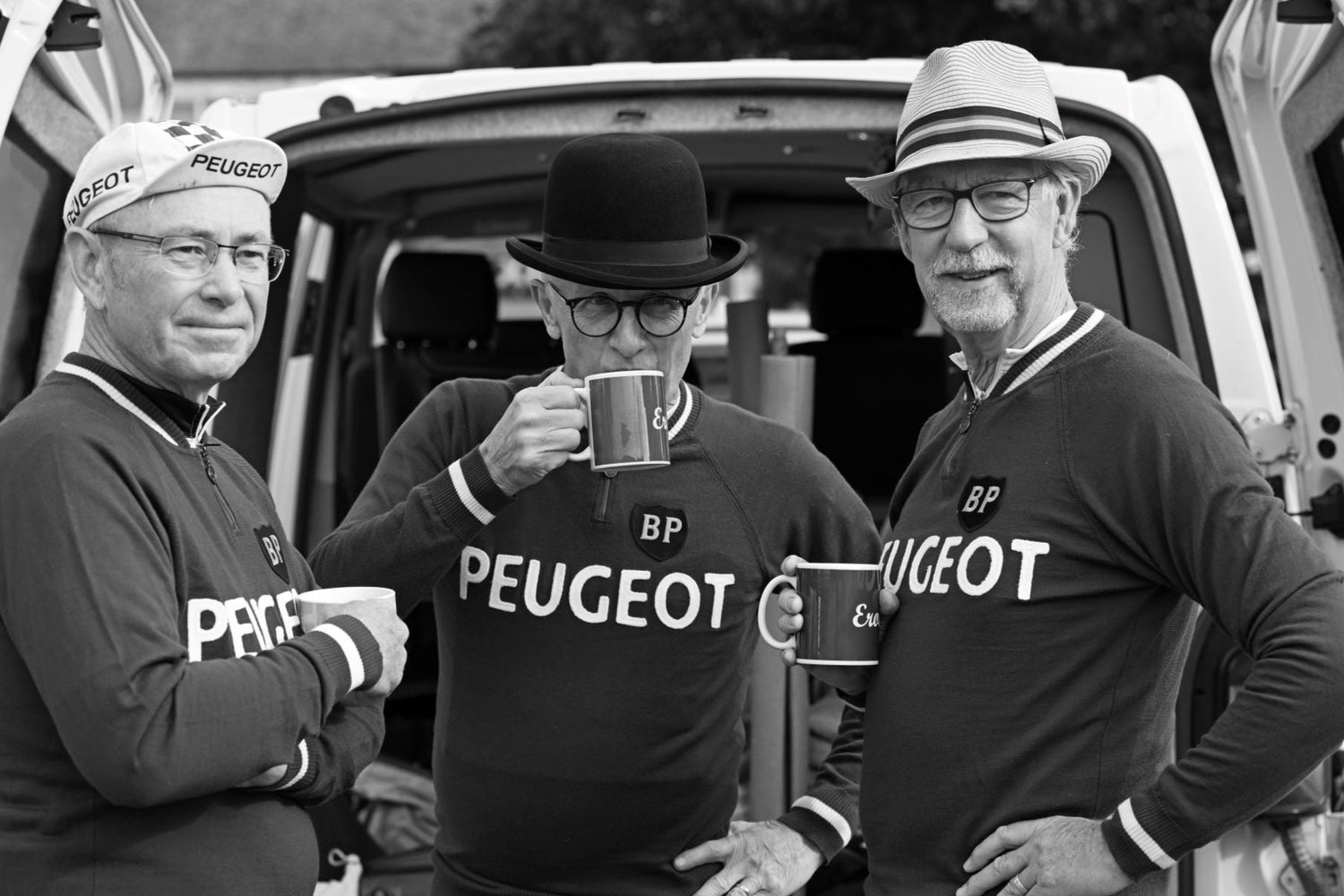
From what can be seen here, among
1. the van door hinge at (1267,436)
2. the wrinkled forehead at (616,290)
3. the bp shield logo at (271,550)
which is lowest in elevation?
the bp shield logo at (271,550)

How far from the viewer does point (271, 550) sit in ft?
7.18

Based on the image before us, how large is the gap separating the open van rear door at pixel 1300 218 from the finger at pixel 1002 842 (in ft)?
3.08

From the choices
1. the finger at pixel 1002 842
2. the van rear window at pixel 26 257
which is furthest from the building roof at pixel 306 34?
the finger at pixel 1002 842

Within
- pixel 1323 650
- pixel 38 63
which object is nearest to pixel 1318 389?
pixel 1323 650

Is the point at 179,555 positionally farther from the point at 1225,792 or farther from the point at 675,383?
the point at 1225,792

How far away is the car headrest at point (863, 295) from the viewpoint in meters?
4.55

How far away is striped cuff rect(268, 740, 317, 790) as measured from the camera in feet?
6.64

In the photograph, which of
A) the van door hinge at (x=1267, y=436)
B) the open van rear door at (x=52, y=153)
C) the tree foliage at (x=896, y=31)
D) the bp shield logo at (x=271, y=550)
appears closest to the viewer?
the bp shield logo at (x=271, y=550)

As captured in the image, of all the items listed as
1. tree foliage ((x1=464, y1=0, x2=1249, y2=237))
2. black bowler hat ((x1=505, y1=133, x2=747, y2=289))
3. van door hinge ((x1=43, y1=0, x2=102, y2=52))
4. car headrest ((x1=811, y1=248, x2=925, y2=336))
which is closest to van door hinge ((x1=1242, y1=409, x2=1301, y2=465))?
black bowler hat ((x1=505, y1=133, x2=747, y2=289))

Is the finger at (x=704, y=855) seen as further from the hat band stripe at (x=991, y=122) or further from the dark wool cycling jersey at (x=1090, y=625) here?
the hat band stripe at (x=991, y=122)

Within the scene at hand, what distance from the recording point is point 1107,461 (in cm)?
208

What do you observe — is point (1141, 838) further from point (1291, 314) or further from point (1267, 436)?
point (1291, 314)

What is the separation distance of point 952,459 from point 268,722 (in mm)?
1002

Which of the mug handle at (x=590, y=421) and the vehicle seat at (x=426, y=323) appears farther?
the vehicle seat at (x=426, y=323)
